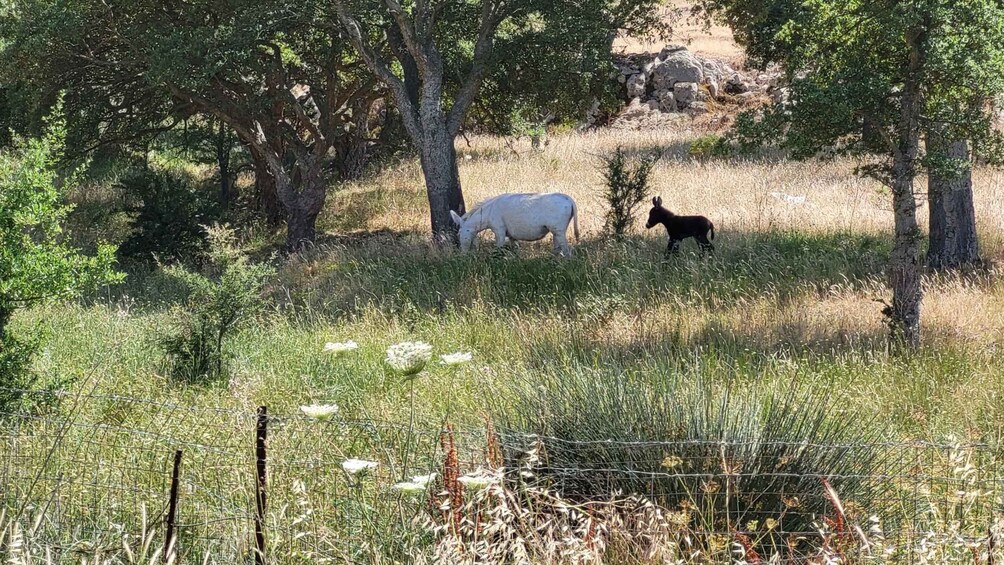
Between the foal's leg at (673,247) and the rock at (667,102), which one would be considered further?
the rock at (667,102)

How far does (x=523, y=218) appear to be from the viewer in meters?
16.0

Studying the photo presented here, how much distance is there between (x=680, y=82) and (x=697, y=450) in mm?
30632

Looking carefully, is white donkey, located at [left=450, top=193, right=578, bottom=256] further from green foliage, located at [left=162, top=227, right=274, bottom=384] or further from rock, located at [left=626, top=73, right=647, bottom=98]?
rock, located at [left=626, top=73, right=647, bottom=98]

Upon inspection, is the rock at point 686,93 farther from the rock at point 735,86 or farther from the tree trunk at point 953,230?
the tree trunk at point 953,230

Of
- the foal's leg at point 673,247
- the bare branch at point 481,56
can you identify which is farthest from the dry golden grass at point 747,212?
the bare branch at point 481,56

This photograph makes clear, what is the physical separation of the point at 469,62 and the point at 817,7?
1074 cm

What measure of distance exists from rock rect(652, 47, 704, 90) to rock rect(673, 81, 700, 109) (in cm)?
26

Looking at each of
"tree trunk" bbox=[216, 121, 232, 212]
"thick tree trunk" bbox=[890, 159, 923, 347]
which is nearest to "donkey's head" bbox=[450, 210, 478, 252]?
"thick tree trunk" bbox=[890, 159, 923, 347]

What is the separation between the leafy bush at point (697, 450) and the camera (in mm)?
5059

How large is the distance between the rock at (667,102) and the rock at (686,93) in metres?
0.16

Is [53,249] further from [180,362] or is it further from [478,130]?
[478,130]

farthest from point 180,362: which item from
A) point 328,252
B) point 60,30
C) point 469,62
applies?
point 469,62

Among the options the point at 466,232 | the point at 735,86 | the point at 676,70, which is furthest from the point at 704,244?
the point at 735,86

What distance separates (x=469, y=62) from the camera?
65.4 feet
